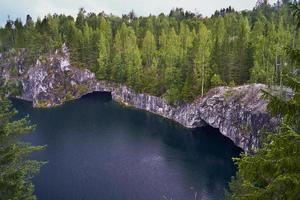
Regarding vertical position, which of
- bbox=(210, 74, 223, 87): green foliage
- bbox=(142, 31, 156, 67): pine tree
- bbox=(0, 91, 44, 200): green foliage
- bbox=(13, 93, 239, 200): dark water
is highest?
bbox=(142, 31, 156, 67): pine tree

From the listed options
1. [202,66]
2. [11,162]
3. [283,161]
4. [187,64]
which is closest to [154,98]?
[187,64]

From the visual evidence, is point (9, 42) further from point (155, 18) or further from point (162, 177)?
point (162, 177)

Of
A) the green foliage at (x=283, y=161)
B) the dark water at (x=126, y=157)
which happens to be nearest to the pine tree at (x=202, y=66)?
the dark water at (x=126, y=157)

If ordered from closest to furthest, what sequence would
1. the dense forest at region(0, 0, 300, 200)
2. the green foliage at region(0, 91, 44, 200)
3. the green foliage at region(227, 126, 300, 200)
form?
the green foliage at region(227, 126, 300, 200) < the dense forest at region(0, 0, 300, 200) < the green foliage at region(0, 91, 44, 200)

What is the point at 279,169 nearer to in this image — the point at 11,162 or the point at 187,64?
the point at 11,162

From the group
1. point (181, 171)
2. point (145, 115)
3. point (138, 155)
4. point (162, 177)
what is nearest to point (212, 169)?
point (181, 171)

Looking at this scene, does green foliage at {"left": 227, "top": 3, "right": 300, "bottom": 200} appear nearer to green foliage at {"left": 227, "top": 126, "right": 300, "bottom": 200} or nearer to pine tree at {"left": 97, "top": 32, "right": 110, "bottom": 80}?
green foliage at {"left": 227, "top": 126, "right": 300, "bottom": 200}

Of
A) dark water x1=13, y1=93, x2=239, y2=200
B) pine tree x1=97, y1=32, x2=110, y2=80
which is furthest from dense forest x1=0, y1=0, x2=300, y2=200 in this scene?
dark water x1=13, y1=93, x2=239, y2=200

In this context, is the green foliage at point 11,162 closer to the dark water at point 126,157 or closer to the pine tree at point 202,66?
the dark water at point 126,157
